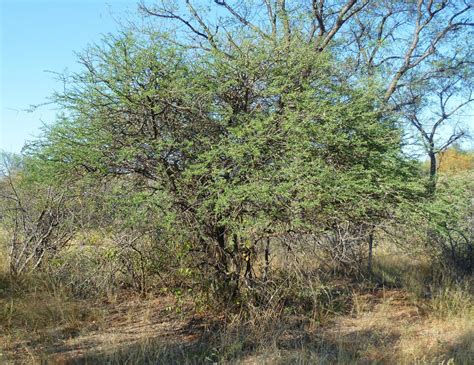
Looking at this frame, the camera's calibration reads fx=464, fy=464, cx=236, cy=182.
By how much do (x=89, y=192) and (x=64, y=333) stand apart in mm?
1947

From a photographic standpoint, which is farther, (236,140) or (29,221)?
(29,221)

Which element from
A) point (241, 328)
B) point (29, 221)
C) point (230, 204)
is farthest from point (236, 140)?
point (29, 221)

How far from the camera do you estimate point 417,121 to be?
34.2 ft

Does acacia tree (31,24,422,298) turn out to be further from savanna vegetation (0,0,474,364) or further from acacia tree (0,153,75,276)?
acacia tree (0,153,75,276)

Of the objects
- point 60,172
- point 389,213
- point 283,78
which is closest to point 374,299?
point 389,213

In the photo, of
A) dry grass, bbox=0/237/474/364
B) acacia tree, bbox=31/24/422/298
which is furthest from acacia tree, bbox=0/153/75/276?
acacia tree, bbox=31/24/422/298

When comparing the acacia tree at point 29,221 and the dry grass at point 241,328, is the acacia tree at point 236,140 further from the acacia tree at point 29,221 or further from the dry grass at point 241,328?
the acacia tree at point 29,221

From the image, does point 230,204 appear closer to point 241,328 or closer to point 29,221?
point 241,328

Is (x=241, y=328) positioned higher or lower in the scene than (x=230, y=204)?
lower

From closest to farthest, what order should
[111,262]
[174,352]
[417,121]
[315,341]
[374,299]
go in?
[174,352] < [315,341] < [111,262] < [374,299] < [417,121]

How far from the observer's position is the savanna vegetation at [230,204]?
5.55 m

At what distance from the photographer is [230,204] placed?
18.5 ft

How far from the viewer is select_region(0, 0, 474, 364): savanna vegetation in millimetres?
5555

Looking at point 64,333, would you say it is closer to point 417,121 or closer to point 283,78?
point 283,78
